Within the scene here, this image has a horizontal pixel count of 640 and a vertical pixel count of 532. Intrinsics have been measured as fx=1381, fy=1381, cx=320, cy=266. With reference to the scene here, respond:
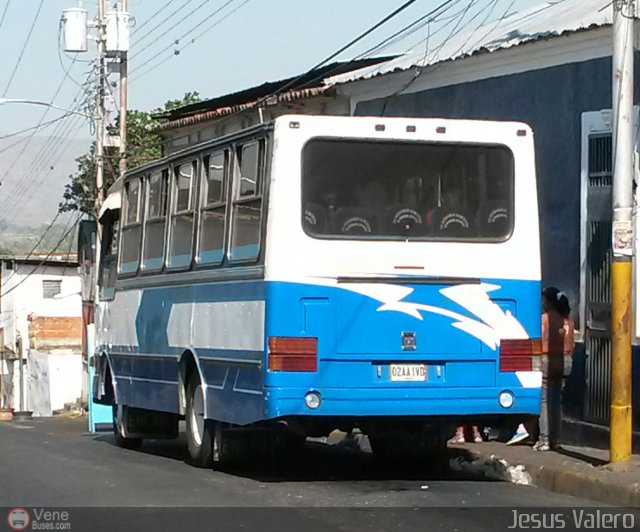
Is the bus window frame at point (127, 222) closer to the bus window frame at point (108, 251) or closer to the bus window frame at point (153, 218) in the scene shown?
the bus window frame at point (153, 218)

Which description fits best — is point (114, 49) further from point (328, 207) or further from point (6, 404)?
point (6, 404)

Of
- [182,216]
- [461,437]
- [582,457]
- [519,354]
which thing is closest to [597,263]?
[582,457]

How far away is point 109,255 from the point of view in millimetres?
17547

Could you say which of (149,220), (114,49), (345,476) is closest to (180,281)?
(149,220)

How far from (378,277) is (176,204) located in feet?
10.8

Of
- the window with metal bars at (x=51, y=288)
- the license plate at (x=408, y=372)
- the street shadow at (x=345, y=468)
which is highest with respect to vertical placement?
the window with metal bars at (x=51, y=288)

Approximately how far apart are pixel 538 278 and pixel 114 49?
23172 mm

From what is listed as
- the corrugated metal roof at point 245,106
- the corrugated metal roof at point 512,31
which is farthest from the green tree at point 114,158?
the corrugated metal roof at point 512,31

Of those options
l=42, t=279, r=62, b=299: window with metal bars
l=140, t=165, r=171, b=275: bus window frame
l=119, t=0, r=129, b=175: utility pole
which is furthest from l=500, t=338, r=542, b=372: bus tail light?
l=42, t=279, r=62, b=299: window with metal bars

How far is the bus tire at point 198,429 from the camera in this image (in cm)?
1330

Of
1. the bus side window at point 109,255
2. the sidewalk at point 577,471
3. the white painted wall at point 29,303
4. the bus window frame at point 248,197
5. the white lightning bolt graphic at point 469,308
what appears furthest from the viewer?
the white painted wall at point 29,303

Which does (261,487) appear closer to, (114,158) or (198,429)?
(198,429)

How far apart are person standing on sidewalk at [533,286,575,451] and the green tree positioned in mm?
17080

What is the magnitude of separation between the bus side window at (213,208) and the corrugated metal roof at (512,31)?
13.6 ft
